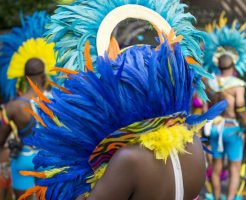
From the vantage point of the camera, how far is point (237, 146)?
19.9 feet

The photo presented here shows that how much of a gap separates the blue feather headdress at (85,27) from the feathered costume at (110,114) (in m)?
0.06

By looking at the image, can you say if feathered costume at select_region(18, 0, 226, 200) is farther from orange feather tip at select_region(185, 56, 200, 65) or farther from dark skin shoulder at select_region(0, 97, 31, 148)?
dark skin shoulder at select_region(0, 97, 31, 148)

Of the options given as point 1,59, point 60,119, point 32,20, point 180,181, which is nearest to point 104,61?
point 60,119

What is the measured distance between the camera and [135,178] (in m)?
2.01

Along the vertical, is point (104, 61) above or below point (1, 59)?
below

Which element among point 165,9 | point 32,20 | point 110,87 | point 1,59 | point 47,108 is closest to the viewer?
point 110,87

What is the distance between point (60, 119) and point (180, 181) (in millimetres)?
558

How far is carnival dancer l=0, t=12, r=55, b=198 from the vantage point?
4887 millimetres

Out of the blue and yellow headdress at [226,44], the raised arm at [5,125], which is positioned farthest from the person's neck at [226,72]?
the raised arm at [5,125]

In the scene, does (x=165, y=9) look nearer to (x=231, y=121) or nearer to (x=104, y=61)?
(x=104, y=61)

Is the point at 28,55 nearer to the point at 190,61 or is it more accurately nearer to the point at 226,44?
the point at 226,44

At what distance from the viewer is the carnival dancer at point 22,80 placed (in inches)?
192

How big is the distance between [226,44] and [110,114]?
4.40 m

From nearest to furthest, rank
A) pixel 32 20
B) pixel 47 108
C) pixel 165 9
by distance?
1. pixel 47 108
2. pixel 165 9
3. pixel 32 20
